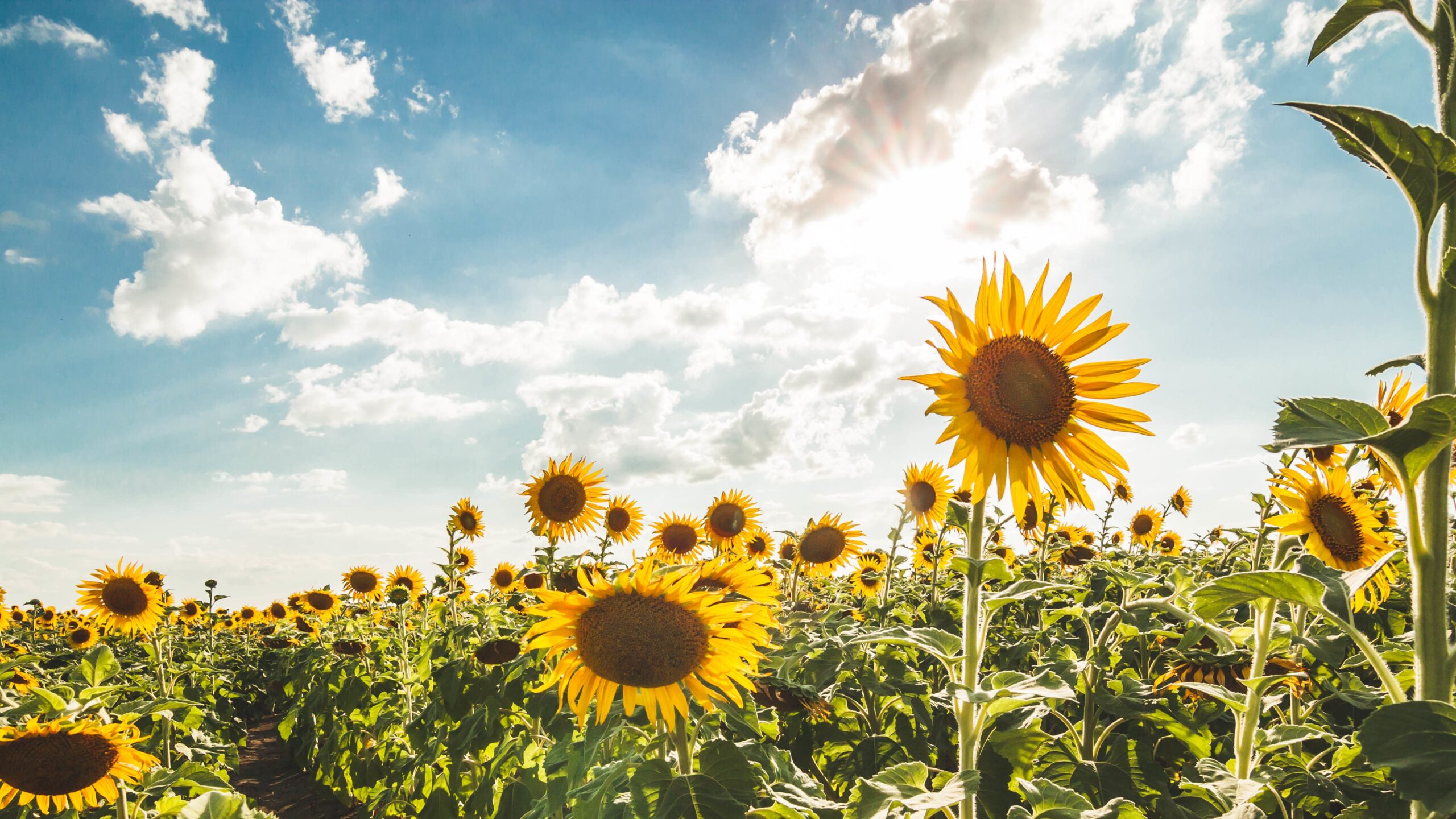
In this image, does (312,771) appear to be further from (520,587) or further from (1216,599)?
(1216,599)

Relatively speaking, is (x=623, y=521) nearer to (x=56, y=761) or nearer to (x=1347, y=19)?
(x=56, y=761)

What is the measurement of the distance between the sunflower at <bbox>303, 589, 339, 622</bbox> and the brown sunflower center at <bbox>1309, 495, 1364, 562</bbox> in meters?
14.5

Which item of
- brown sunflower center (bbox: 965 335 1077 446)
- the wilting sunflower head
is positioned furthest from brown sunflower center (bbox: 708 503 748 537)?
brown sunflower center (bbox: 965 335 1077 446)

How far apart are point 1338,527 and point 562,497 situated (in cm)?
562

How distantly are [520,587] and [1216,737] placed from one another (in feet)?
17.9

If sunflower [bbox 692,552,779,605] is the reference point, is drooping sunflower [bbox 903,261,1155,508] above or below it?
above

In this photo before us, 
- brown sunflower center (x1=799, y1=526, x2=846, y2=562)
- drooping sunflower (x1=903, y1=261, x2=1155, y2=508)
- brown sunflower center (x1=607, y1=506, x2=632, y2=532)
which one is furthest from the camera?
brown sunflower center (x1=799, y1=526, x2=846, y2=562)

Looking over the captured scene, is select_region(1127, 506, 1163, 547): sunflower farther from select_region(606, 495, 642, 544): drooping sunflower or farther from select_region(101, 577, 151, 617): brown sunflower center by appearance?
select_region(101, 577, 151, 617): brown sunflower center

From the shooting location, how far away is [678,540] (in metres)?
7.23

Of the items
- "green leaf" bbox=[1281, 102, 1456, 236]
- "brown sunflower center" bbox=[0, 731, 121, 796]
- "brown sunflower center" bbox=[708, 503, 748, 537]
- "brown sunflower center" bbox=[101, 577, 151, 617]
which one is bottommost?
"brown sunflower center" bbox=[0, 731, 121, 796]

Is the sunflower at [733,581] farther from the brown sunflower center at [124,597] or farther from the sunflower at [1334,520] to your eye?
the brown sunflower center at [124,597]

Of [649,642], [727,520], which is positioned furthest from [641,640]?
[727,520]

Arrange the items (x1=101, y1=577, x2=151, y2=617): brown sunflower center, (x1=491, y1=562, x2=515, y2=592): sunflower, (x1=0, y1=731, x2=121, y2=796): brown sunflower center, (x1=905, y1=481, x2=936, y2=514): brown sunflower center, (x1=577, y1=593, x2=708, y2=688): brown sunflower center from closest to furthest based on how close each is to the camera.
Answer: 1. (x1=577, y1=593, x2=708, y2=688): brown sunflower center
2. (x1=0, y1=731, x2=121, y2=796): brown sunflower center
3. (x1=905, y1=481, x2=936, y2=514): brown sunflower center
4. (x1=101, y1=577, x2=151, y2=617): brown sunflower center
5. (x1=491, y1=562, x2=515, y2=592): sunflower

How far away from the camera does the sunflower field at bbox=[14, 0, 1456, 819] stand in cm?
148
